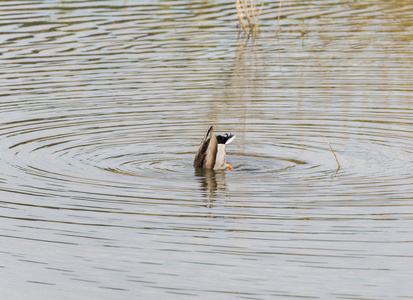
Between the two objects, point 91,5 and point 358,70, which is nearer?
point 358,70

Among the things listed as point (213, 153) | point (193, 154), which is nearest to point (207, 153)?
point (213, 153)

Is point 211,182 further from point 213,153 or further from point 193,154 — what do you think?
point 193,154

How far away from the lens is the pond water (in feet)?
28.1

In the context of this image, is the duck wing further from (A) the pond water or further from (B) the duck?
(A) the pond water

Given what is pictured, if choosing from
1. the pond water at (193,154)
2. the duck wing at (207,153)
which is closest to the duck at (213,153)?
the duck wing at (207,153)

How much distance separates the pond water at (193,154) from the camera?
856 cm

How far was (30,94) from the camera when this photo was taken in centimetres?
1689

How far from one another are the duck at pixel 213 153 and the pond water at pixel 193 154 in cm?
20

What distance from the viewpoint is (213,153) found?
40.9 ft

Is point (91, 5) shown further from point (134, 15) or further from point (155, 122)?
point (155, 122)

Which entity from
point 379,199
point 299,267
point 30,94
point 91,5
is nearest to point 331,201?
point 379,199

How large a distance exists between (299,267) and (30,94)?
9.42 meters

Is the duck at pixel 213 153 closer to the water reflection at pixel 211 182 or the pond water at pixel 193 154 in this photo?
the water reflection at pixel 211 182

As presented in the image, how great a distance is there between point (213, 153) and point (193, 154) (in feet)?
3.50
